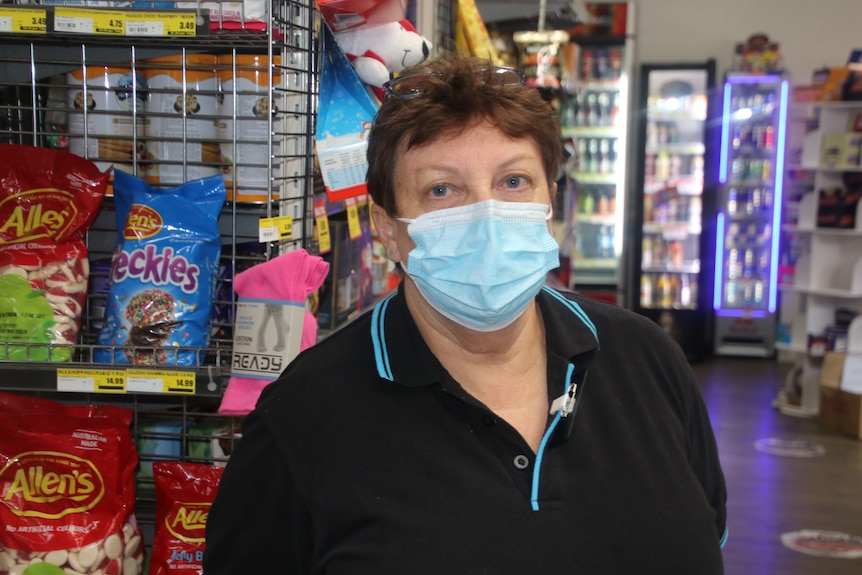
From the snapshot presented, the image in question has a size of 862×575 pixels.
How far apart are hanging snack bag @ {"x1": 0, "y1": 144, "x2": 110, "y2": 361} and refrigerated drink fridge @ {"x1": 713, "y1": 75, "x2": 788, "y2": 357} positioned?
7800 mm

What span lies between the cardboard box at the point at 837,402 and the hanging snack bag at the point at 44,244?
5.53 m

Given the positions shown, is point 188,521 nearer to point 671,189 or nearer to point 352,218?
point 352,218

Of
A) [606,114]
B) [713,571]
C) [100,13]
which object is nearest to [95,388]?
[100,13]

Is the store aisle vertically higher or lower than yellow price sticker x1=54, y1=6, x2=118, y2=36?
lower

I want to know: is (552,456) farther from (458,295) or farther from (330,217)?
(330,217)

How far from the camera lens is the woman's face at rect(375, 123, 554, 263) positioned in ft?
4.74

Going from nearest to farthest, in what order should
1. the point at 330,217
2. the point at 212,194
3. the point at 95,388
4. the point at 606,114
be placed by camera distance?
the point at 95,388
the point at 212,194
the point at 330,217
the point at 606,114

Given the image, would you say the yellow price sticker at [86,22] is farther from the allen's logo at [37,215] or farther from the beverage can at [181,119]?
the allen's logo at [37,215]

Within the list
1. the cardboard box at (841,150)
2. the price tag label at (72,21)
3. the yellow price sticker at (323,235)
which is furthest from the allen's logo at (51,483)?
the cardboard box at (841,150)

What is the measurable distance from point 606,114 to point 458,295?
787 centimetres

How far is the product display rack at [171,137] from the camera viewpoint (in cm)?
184

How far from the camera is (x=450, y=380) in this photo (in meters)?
1.43

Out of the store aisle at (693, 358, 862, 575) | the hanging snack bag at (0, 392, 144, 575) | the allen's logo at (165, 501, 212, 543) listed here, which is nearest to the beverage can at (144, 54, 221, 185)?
the hanging snack bag at (0, 392, 144, 575)

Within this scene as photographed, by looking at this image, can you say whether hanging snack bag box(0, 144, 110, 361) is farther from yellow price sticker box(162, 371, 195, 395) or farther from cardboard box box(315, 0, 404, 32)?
cardboard box box(315, 0, 404, 32)
